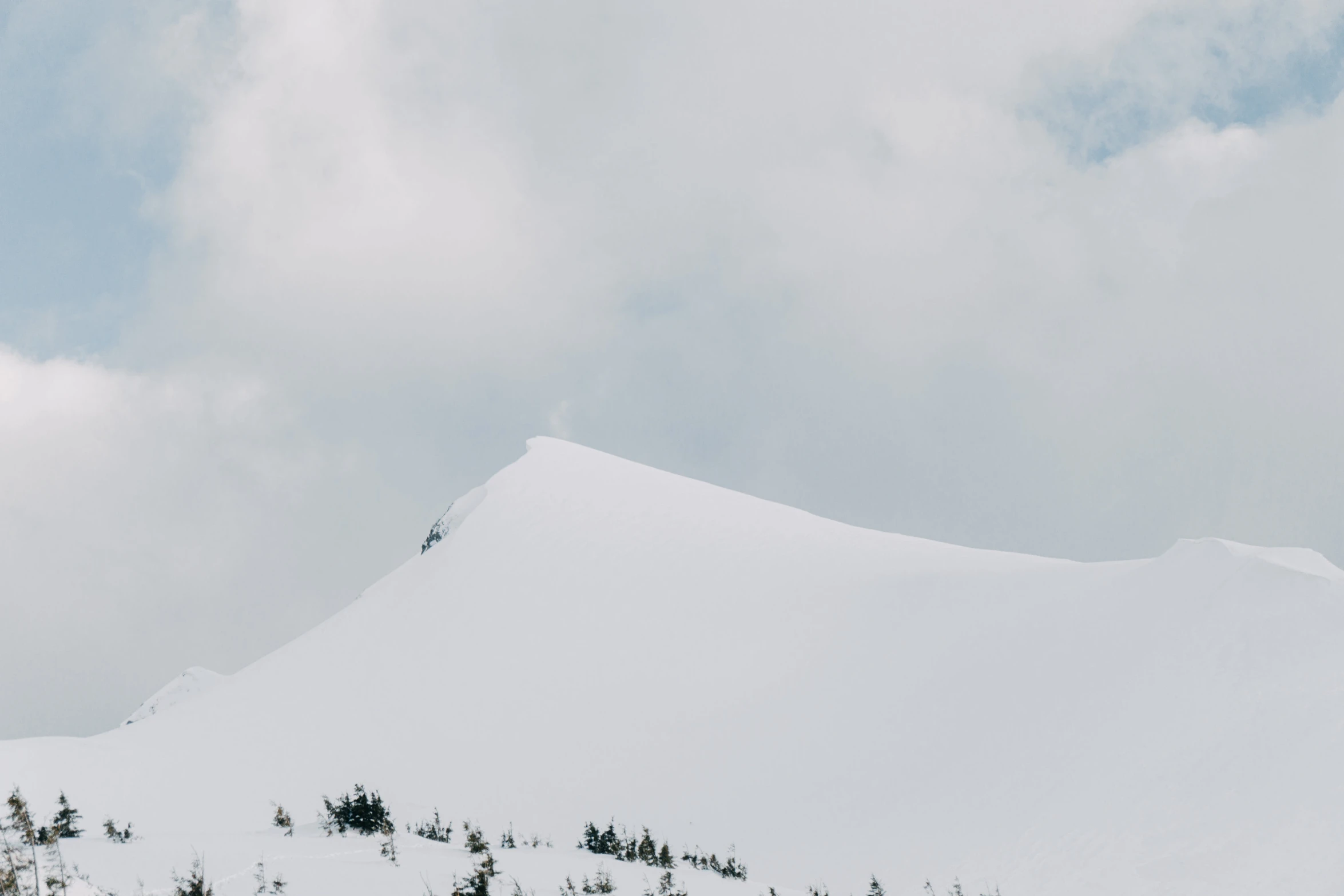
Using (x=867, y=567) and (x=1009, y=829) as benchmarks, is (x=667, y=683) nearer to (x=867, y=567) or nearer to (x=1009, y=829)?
(x=867, y=567)

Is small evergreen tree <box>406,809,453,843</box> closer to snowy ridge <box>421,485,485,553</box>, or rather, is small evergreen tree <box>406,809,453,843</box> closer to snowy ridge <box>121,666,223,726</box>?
snowy ridge <box>421,485,485,553</box>

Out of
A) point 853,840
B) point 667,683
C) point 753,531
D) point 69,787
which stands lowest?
point 853,840

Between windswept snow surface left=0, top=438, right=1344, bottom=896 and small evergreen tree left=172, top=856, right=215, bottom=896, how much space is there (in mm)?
322

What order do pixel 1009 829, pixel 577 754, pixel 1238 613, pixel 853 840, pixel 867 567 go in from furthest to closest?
pixel 867 567 < pixel 577 754 < pixel 1238 613 < pixel 853 840 < pixel 1009 829

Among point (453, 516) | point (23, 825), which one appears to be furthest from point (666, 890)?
point (453, 516)

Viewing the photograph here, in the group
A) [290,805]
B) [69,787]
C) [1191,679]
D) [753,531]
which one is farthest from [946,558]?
[69,787]

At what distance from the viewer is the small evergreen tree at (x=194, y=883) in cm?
1159

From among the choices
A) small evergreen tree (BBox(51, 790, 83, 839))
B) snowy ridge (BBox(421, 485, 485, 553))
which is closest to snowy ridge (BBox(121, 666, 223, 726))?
snowy ridge (BBox(421, 485, 485, 553))

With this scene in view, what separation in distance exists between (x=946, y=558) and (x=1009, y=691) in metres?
14.8

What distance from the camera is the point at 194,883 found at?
12188 mm

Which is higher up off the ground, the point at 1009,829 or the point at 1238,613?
the point at 1238,613

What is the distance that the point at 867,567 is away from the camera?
4294 cm

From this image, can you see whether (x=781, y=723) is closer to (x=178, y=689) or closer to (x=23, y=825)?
(x=23, y=825)

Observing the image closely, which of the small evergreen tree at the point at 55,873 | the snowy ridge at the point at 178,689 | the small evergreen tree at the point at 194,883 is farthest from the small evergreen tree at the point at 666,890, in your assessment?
the snowy ridge at the point at 178,689
